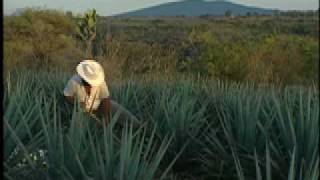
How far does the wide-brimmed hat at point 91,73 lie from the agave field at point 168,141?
0.48 metres

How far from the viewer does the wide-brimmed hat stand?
6.06 meters

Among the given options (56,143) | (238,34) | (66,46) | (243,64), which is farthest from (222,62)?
(238,34)

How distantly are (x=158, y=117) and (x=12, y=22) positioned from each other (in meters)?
22.0

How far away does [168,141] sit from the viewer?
4348 millimetres

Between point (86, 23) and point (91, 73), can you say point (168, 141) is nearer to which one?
point (91, 73)

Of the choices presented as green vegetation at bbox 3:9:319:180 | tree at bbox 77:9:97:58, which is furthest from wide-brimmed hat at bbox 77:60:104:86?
tree at bbox 77:9:97:58

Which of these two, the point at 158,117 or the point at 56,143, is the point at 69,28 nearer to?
the point at 158,117

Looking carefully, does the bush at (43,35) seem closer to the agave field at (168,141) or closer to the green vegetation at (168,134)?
the green vegetation at (168,134)

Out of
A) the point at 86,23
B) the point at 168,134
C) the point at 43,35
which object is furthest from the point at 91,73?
the point at 43,35

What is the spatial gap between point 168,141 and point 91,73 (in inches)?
76.3

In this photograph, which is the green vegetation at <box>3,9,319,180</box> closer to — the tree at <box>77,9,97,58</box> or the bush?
the bush

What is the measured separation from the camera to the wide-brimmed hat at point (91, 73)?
606 cm

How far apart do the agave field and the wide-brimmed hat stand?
476 mm

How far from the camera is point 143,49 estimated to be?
17.5 m
